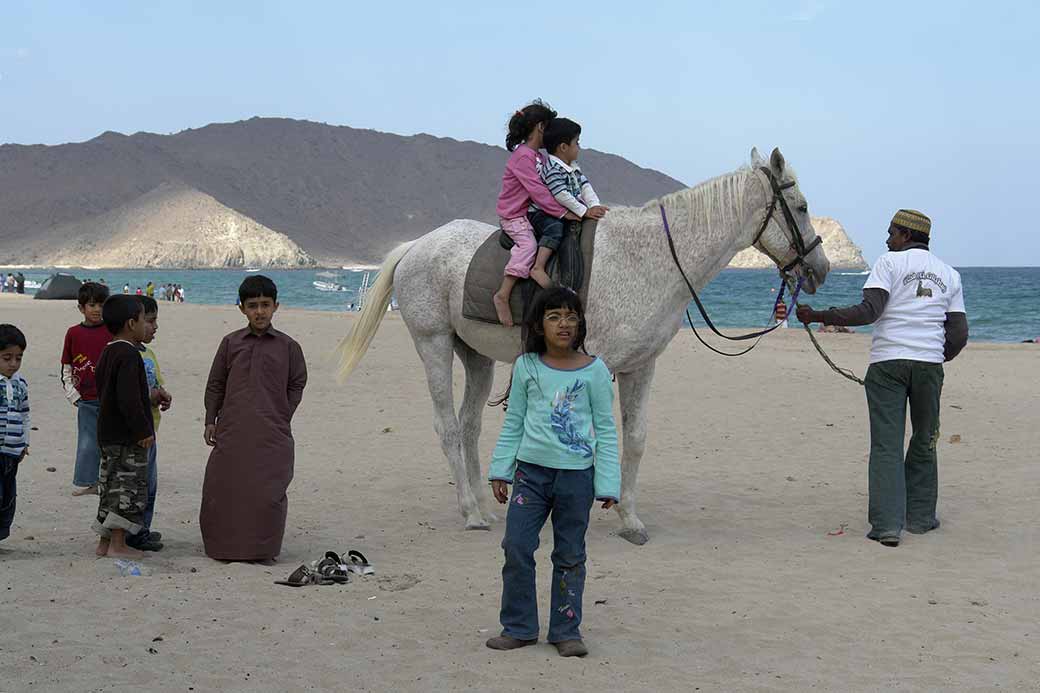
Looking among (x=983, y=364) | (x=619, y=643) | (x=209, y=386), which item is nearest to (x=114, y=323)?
(x=209, y=386)

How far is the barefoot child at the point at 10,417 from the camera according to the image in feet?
19.6

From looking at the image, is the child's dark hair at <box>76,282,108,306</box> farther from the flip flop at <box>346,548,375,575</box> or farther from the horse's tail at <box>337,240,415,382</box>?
the flip flop at <box>346,548,375,575</box>

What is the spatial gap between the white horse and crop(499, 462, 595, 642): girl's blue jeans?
2.38 m

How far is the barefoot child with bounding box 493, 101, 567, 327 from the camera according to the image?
6.99 metres

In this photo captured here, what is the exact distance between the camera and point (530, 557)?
4.64 metres

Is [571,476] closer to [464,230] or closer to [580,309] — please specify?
[580,309]

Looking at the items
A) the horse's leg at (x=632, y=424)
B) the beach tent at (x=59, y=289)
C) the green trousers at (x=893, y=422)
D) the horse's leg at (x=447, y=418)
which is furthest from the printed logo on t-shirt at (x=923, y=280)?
the beach tent at (x=59, y=289)

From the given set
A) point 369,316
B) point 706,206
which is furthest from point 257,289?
point 706,206

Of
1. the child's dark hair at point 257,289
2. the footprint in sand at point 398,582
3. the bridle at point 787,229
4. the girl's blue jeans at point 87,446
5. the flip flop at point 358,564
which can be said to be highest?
the bridle at point 787,229

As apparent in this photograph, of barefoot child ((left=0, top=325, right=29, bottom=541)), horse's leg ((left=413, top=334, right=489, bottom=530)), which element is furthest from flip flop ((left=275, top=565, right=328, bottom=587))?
horse's leg ((left=413, top=334, right=489, bottom=530))

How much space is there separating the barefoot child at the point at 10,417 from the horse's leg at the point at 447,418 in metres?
2.60

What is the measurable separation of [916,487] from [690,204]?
2449 mm

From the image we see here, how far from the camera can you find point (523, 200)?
23.3 feet

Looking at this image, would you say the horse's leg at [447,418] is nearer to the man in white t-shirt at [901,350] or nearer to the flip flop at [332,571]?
the flip flop at [332,571]
